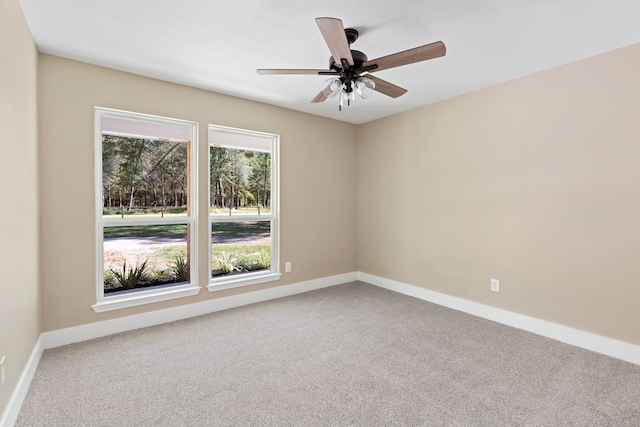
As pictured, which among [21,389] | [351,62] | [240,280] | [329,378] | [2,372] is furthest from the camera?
[240,280]

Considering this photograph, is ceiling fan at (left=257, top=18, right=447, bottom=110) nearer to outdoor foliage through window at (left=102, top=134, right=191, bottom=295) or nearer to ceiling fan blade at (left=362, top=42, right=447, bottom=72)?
ceiling fan blade at (left=362, top=42, right=447, bottom=72)

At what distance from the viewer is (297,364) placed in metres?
2.34

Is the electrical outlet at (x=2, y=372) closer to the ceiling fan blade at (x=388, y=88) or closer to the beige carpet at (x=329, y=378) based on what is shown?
the beige carpet at (x=329, y=378)

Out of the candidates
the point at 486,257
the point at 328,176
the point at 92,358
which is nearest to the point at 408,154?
the point at 328,176

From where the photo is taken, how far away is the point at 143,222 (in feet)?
9.99

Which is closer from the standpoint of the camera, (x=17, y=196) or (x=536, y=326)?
(x=17, y=196)

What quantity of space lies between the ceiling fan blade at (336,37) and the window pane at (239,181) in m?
2.07

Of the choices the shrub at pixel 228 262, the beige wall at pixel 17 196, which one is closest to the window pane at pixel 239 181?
the shrub at pixel 228 262

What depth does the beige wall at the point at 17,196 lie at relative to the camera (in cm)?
164

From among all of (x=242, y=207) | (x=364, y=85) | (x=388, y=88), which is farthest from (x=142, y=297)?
(x=388, y=88)

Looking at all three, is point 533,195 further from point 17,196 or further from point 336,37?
point 17,196

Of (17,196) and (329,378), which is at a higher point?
(17,196)

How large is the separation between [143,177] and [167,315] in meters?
1.40

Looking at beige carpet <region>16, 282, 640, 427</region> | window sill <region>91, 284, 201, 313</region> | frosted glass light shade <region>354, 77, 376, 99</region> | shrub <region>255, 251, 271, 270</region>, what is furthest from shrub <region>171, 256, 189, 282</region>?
frosted glass light shade <region>354, 77, 376, 99</region>
